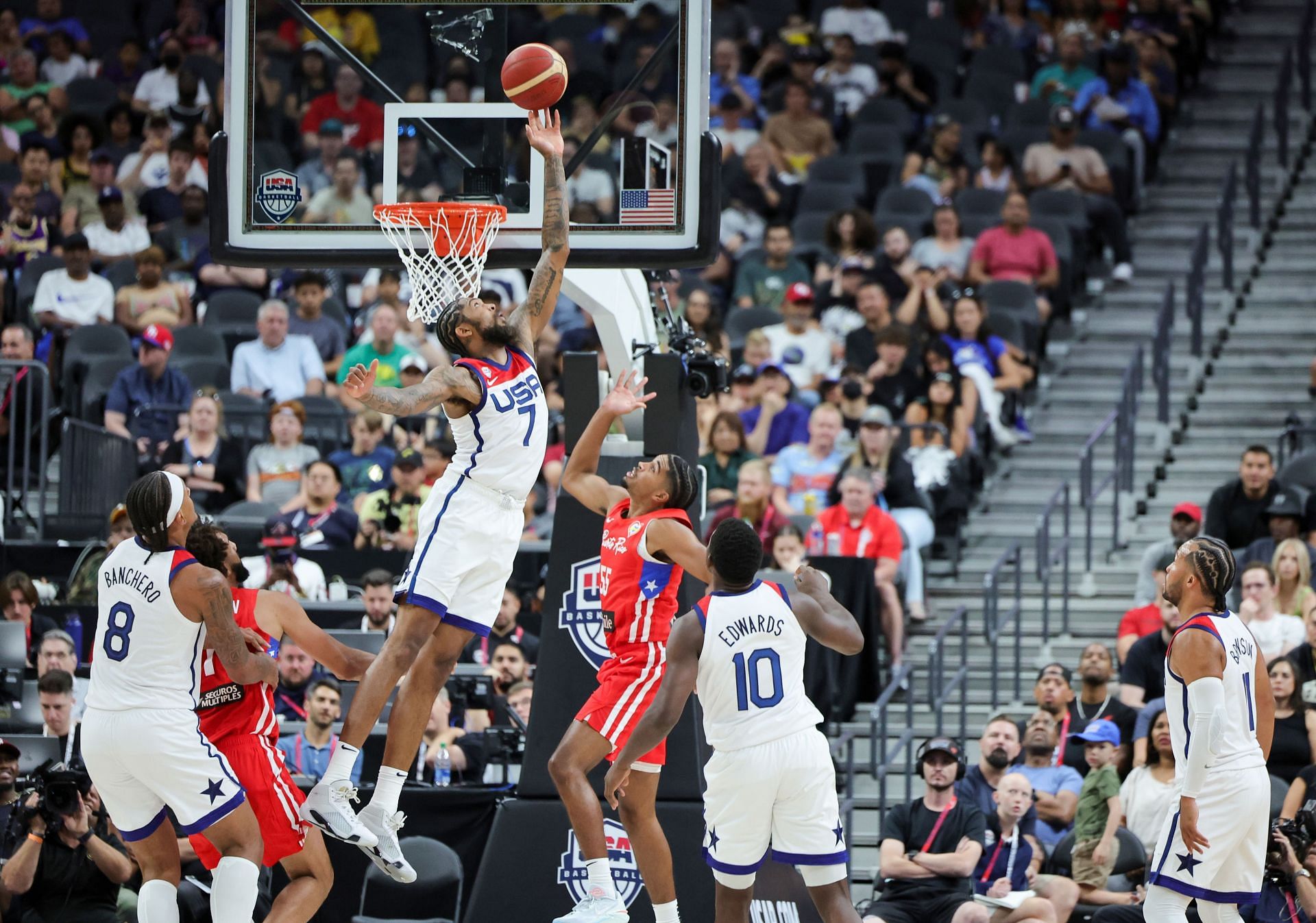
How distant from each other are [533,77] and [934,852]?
493 cm

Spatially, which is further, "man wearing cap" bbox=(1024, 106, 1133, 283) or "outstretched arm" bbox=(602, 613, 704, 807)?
"man wearing cap" bbox=(1024, 106, 1133, 283)

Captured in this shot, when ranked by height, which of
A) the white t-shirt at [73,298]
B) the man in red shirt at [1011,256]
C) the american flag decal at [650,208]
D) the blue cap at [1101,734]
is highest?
the man in red shirt at [1011,256]

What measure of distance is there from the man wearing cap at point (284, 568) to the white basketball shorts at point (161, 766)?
208 inches

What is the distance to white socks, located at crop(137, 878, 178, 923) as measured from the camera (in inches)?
330

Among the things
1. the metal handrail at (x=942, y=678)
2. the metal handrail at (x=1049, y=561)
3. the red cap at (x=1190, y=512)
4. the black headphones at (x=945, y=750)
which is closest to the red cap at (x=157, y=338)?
the metal handrail at (x=942, y=678)

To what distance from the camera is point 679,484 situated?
9.32 metres

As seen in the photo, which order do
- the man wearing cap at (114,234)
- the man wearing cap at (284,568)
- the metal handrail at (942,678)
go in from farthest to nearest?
the man wearing cap at (114,234) < the man wearing cap at (284,568) < the metal handrail at (942,678)

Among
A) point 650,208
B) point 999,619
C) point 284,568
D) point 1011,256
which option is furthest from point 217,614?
point 1011,256

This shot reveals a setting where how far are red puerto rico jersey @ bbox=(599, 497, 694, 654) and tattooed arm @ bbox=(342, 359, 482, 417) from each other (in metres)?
1.24

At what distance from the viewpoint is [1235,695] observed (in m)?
8.73

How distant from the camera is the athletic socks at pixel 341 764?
816cm

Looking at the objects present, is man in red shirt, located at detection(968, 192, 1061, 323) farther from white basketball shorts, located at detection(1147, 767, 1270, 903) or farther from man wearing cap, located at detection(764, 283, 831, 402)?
white basketball shorts, located at detection(1147, 767, 1270, 903)

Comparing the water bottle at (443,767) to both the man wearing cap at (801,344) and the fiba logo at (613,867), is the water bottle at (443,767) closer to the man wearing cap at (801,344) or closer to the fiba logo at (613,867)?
the fiba logo at (613,867)

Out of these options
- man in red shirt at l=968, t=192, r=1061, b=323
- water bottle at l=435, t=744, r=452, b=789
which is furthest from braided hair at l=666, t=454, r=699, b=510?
man in red shirt at l=968, t=192, r=1061, b=323
